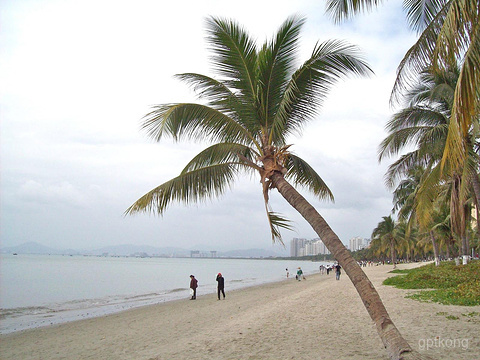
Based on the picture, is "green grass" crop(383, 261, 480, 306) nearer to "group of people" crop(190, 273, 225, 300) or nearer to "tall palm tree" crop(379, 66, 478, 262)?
"tall palm tree" crop(379, 66, 478, 262)

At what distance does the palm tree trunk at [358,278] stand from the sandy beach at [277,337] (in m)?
1.18

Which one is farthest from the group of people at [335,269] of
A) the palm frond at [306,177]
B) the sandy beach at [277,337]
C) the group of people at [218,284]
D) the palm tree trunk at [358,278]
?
the palm tree trunk at [358,278]

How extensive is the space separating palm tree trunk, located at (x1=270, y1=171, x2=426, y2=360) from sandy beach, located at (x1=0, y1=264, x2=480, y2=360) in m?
1.18

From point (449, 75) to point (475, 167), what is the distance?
9.16ft

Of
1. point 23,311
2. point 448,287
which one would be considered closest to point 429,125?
point 448,287

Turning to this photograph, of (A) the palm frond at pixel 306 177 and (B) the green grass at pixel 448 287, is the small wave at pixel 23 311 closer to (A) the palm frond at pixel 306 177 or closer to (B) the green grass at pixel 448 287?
(A) the palm frond at pixel 306 177

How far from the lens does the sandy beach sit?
19.4 feet

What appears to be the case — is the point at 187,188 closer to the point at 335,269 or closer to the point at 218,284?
the point at 218,284

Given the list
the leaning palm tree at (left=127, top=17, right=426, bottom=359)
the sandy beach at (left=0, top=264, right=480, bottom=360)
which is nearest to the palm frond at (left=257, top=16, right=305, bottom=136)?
the leaning palm tree at (left=127, top=17, right=426, bottom=359)

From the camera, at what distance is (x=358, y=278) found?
465cm

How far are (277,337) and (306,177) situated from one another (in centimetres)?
338

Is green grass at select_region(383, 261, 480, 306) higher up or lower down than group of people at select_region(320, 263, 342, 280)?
higher up

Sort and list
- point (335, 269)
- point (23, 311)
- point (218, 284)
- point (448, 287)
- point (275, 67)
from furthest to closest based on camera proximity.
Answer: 1. point (335, 269)
2. point (218, 284)
3. point (23, 311)
4. point (448, 287)
5. point (275, 67)

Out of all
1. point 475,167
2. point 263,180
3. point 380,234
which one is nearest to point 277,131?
point 263,180
